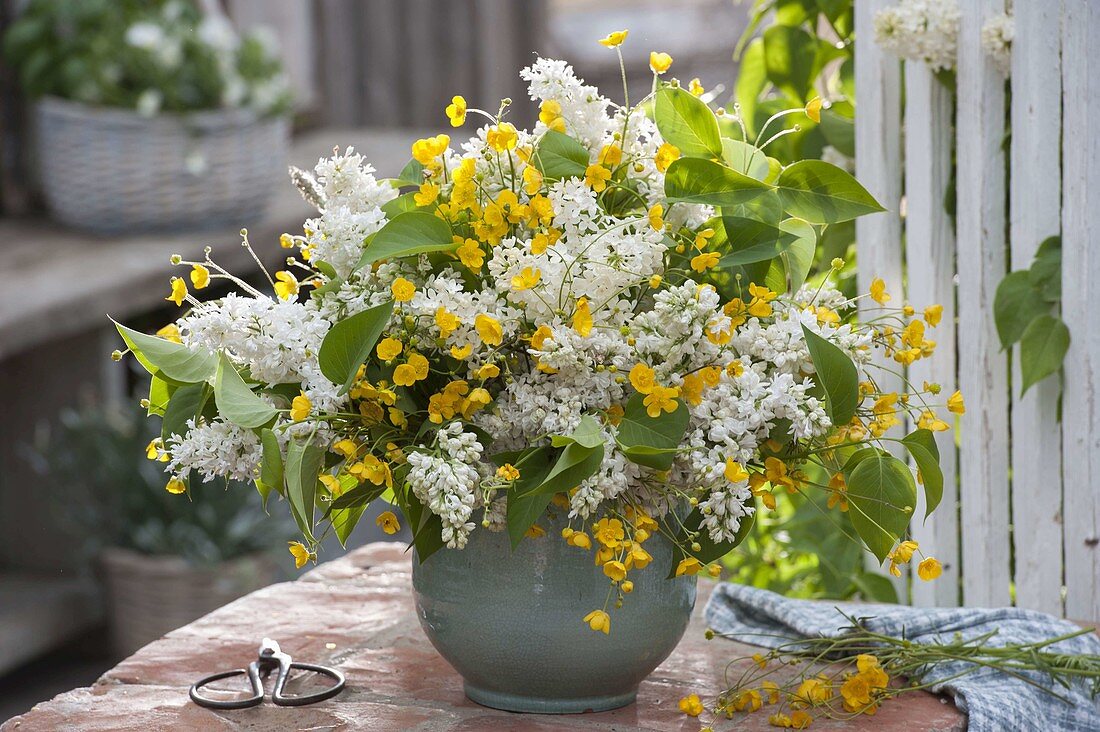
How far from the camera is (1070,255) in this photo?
158cm

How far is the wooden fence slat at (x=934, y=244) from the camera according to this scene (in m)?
1.75

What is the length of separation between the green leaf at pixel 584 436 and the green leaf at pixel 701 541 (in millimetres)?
130

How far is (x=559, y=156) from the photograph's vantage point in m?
1.07

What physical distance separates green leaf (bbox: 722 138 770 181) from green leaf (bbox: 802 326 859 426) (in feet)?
0.44

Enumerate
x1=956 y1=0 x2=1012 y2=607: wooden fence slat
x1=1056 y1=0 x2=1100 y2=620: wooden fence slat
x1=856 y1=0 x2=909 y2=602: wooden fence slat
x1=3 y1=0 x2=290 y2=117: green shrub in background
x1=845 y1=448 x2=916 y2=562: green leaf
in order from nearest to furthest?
x1=845 y1=448 x2=916 y2=562: green leaf < x1=1056 y1=0 x2=1100 y2=620: wooden fence slat < x1=956 y1=0 x2=1012 y2=607: wooden fence slat < x1=856 y1=0 x2=909 y2=602: wooden fence slat < x1=3 y1=0 x2=290 y2=117: green shrub in background

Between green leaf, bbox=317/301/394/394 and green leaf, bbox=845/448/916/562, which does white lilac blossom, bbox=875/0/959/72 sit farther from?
green leaf, bbox=317/301/394/394

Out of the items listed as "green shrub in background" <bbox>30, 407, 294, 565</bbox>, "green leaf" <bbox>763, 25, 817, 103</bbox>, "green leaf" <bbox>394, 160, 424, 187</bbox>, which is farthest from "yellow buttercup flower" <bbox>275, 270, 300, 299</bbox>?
"green shrub in background" <bbox>30, 407, 294, 565</bbox>

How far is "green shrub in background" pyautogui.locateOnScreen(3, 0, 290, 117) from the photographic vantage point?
314 centimetres

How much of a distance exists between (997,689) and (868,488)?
1.06 ft

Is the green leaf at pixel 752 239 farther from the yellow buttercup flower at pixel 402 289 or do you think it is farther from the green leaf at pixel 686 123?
the yellow buttercup flower at pixel 402 289

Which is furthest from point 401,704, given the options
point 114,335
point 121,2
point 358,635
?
point 121,2

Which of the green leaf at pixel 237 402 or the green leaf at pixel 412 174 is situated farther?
the green leaf at pixel 412 174

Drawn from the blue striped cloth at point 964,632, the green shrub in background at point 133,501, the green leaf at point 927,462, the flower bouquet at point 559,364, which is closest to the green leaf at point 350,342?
the flower bouquet at point 559,364

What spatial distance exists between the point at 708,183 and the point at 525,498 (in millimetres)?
282
